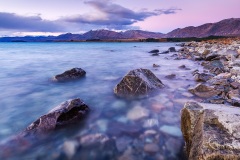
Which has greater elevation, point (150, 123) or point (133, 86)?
point (133, 86)

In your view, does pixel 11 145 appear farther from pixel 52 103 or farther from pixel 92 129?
pixel 52 103

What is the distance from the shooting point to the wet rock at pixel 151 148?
3.73 metres

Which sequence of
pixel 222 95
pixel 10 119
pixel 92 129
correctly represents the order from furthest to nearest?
pixel 222 95
pixel 10 119
pixel 92 129

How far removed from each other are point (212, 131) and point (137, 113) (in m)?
2.86

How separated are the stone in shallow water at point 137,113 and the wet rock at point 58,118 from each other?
121 cm

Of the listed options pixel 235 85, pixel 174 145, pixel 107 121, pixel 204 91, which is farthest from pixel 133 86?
pixel 235 85

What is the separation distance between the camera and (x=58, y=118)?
4613 millimetres

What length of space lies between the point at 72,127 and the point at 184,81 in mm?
6065

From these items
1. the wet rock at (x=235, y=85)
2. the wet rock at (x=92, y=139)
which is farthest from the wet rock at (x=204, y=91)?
the wet rock at (x=92, y=139)

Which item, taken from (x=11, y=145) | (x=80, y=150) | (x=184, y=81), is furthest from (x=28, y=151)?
(x=184, y=81)

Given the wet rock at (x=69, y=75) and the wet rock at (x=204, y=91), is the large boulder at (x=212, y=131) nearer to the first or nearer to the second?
the wet rock at (x=204, y=91)

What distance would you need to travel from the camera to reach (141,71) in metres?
7.61

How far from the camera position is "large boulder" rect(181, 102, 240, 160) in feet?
8.05

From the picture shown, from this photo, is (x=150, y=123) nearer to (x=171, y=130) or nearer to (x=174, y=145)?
(x=171, y=130)
